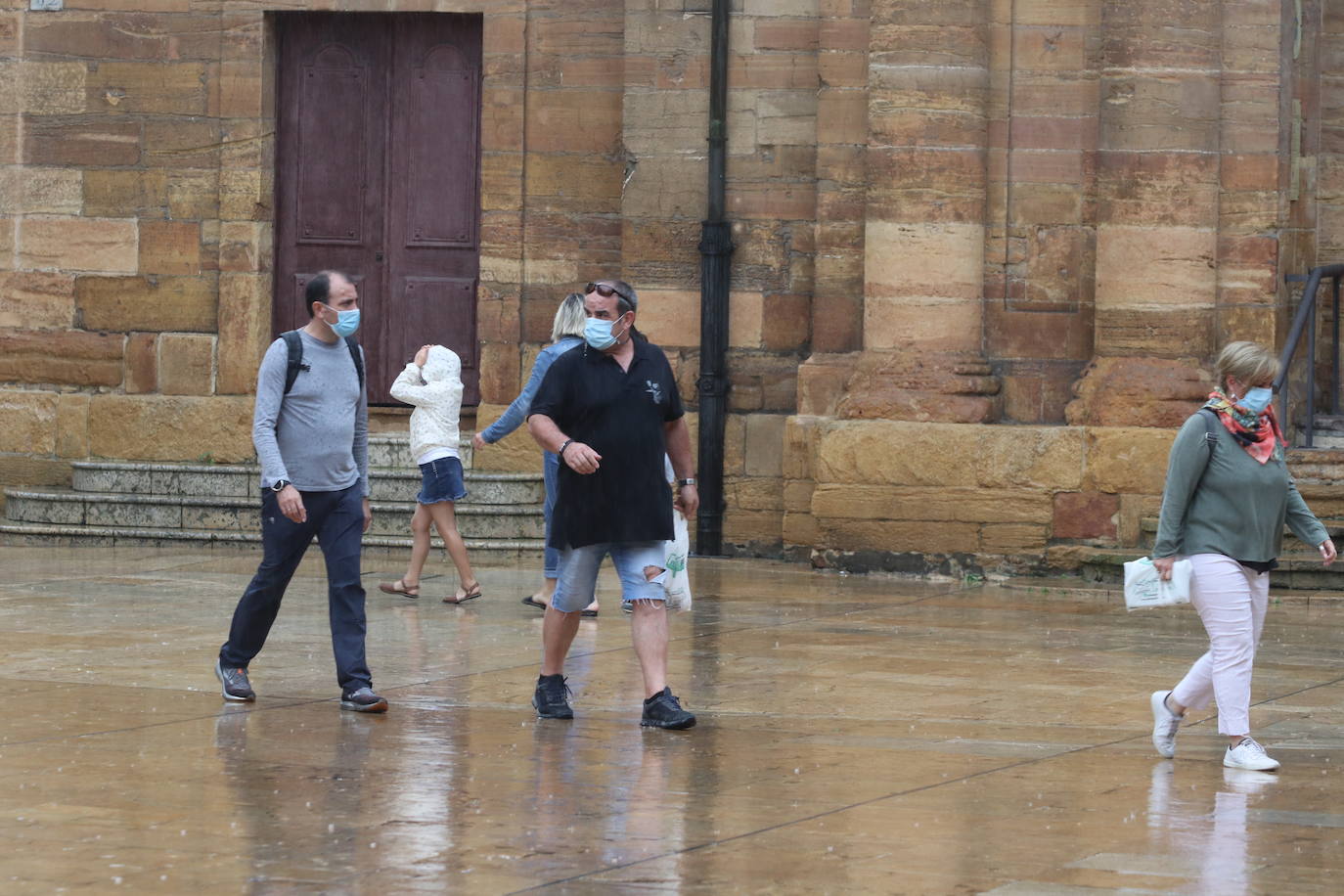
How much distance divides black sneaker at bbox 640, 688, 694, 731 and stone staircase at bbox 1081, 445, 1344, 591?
588cm

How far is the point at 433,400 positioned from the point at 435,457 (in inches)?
12.3

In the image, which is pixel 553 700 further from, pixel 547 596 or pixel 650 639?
pixel 547 596

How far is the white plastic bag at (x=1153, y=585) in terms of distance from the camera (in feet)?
25.0

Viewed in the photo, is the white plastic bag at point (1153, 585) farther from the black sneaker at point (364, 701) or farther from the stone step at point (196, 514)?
the stone step at point (196, 514)

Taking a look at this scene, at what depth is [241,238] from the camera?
16.1 m

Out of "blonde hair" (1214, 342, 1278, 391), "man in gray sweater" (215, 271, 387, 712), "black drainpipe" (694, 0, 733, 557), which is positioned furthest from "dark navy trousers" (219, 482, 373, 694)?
"black drainpipe" (694, 0, 733, 557)

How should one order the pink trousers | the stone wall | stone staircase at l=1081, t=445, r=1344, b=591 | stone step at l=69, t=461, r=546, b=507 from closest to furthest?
the pink trousers, stone staircase at l=1081, t=445, r=1344, b=591, the stone wall, stone step at l=69, t=461, r=546, b=507

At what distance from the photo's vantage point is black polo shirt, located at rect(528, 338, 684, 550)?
8.12m

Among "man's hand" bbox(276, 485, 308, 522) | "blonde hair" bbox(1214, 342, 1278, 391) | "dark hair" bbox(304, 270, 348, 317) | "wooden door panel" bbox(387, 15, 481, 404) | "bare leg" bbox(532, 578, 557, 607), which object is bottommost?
"bare leg" bbox(532, 578, 557, 607)

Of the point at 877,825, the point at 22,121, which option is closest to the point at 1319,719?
the point at 877,825

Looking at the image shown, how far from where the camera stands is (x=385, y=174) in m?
16.3

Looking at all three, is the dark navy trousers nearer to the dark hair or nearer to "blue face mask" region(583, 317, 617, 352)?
the dark hair

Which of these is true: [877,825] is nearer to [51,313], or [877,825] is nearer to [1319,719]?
[1319,719]

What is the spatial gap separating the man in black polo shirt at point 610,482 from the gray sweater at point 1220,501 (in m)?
1.82
